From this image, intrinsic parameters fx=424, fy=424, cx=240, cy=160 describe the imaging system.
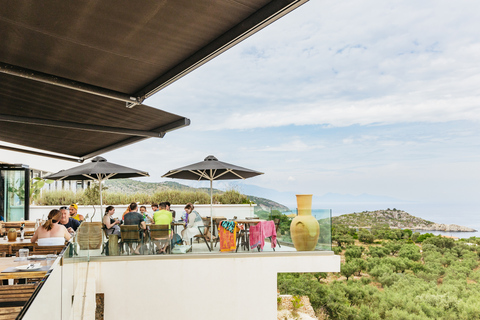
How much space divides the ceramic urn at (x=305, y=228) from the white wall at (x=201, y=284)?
0.25 m

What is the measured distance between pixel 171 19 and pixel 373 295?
3652 centimetres

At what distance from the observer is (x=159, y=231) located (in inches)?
395

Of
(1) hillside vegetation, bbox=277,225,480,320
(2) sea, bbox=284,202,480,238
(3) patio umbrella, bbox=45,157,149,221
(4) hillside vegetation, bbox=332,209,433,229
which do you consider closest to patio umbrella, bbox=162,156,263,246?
(3) patio umbrella, bbox=45,157,149,221

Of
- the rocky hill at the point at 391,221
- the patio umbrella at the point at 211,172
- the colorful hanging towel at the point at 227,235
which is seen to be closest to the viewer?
the colorful hanging towel at the point at 227,235

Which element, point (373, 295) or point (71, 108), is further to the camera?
point (373, 295)

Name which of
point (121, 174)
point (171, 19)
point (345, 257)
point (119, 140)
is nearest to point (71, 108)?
point (119, 140)

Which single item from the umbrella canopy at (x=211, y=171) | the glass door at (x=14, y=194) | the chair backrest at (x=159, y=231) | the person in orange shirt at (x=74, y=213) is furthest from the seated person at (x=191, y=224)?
the glass door at (x=14, y=194)

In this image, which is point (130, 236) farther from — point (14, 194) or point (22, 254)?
point (14, 194)

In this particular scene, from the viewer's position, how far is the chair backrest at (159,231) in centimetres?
994

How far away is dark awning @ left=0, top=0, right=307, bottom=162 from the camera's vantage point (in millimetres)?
3660

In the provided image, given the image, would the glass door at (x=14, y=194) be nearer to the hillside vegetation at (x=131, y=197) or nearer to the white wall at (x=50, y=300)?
the hillside vegetation at (x=131, y=197)

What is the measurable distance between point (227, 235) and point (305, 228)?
2001 mm

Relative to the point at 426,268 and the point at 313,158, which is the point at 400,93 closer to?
the point at 313,158

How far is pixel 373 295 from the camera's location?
35.9 metres
